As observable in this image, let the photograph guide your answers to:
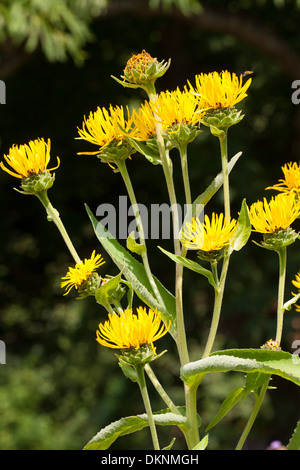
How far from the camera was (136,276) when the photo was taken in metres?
0.60

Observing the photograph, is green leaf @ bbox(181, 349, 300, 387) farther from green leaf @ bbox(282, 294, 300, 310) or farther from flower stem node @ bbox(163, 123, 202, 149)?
flower stem node @ bbox(163, 123, 202, 149)

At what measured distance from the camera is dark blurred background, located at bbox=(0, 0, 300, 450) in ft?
12.0

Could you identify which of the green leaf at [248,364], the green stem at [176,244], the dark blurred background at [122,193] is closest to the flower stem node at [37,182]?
the green stem at [176,244]

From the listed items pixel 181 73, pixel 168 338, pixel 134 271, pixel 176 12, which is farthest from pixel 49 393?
pixel 134 271

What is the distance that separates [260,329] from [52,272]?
159cm

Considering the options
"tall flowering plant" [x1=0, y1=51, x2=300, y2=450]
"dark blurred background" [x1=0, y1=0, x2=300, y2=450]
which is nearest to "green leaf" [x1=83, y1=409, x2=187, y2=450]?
"tall flowering plant" [x1=0, y1=51, x2=300, y2=450]

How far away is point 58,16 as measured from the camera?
2.82m

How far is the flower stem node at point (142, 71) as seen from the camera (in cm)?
59

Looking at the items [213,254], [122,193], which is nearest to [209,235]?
[213,254]

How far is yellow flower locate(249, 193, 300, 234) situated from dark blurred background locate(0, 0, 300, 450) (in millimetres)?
2811

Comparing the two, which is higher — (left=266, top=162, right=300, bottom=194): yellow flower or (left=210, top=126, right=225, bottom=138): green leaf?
(left=210, top=126, right=225, bottom=138): green leaf

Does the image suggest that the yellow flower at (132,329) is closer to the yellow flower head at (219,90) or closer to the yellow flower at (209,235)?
the yellow flower at (209,235)

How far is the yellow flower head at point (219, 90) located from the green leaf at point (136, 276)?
150mm

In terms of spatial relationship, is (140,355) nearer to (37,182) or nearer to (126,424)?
(126,424)
